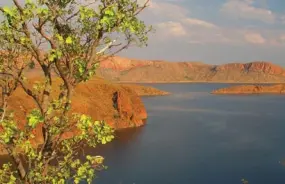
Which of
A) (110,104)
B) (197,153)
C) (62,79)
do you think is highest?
(62,79)

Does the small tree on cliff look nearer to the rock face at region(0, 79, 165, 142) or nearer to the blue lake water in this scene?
the blue lake water

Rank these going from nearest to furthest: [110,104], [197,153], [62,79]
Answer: [62,79] → [197,153] → [110,104]

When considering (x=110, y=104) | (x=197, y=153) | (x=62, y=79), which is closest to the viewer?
(x=62, y=79)

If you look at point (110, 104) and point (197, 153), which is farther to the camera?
point (110, 104)

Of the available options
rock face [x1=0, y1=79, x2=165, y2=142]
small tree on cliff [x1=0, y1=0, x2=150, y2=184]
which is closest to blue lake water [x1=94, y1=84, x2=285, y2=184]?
rock face [x1=0, y1=79, x2=165, y2=142]

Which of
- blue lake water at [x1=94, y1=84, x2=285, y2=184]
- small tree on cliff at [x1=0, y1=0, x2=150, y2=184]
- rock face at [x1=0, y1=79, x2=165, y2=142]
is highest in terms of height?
small tree on cliff at [x1=0, y1=0, x2=150, y2=184]

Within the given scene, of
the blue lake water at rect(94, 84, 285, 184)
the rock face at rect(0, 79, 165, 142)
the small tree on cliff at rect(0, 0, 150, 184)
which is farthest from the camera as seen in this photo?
the rock face at rect(0, 79, 165, 142)

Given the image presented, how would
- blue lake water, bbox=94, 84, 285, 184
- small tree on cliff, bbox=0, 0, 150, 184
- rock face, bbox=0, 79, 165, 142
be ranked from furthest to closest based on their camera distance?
rock face, bbox=0, 79, 165, 142 < blue lake water, bbox=94, 84, 285, 184 < small tree on cliff, bbox=0, 0, 150, 184

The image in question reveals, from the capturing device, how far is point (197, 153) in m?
61.3

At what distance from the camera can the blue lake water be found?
47.4 meters

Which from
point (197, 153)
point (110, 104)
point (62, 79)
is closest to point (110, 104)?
point (110, 104)

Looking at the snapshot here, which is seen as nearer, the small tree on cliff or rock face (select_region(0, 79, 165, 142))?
the small tree on cliff

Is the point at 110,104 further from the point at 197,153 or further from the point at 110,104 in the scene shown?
the point at 197,153

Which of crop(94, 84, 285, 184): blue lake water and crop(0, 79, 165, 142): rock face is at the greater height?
crop(0, 79, 165, 142): rock face
